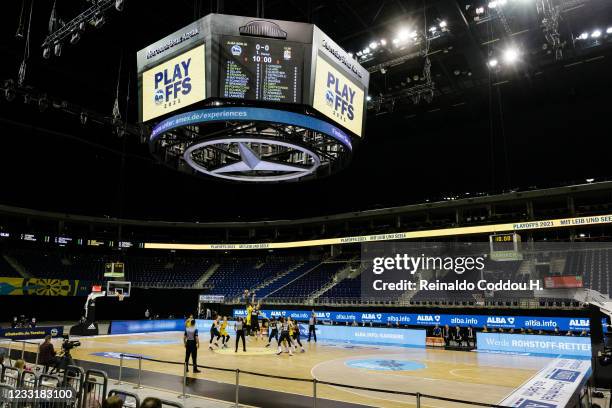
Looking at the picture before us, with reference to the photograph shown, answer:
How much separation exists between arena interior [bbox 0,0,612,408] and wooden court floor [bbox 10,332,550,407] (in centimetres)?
19

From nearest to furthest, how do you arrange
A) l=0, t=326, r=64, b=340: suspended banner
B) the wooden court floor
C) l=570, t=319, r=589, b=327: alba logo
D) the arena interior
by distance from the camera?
the arena interior → the wooden court floor → l=570, t=319, r=589, b=327: alba logo → l=0, t=326, r=64, b=340: suspended banner

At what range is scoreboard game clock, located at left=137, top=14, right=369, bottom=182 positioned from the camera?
1120 cm

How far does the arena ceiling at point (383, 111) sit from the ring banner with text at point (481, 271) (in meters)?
4.69

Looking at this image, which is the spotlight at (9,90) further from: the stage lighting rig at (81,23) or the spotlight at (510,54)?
the spotlight at (510,54)

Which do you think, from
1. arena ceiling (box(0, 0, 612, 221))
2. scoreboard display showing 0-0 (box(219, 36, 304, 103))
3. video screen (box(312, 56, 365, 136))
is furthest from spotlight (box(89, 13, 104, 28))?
video screen (box(312, 56, 365, 136))

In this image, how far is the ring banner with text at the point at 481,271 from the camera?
85.5 feet

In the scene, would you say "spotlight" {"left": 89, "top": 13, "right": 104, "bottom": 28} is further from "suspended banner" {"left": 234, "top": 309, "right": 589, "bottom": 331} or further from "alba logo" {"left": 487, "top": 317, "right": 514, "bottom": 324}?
"alba logo" {"left": 487, "top": 317, "right": 514, "bottom": 324}

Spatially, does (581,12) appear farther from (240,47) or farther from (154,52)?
(154,52)

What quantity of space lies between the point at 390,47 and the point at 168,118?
12.1m

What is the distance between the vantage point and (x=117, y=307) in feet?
A: 135

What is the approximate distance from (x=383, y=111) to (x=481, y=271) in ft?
41.5

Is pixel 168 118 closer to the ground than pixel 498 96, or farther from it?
closer to the ground

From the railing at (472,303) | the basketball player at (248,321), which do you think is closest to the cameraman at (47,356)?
the basketball player at (248,321)

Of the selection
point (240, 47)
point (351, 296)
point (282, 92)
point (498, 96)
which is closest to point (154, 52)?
point (240, 47)
